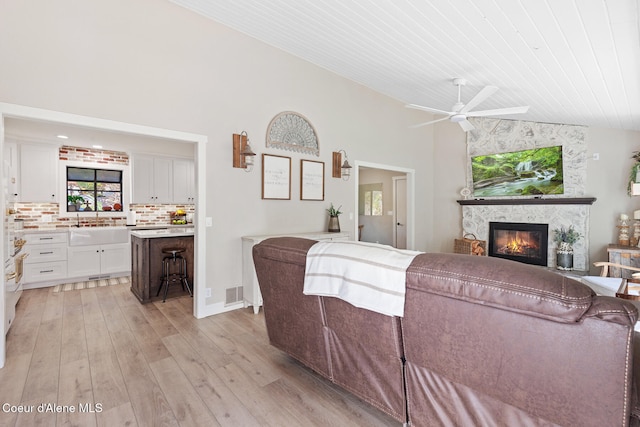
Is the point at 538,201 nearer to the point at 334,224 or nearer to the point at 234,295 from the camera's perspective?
the point at 334,224

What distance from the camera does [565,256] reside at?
17.6 feet

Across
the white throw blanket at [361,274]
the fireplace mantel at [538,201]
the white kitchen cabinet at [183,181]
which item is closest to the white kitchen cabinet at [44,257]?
Result: the white kitchen cabinet at [183,181]

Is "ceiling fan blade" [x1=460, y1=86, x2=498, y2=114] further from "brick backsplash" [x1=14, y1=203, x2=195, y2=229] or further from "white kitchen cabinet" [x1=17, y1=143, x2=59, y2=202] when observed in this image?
"white kitchen cabinet" [x1=17, y1=143, x2=59, y2=202]

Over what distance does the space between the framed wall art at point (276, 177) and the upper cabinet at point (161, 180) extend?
129 inches

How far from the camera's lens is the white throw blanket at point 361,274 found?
151 cm

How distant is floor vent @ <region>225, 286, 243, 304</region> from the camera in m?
3.81

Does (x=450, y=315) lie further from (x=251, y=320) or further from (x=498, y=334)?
(x=251, y=320)

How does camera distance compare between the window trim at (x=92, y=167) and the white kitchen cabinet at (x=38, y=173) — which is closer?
the white kitchen cabinet at (x=38, y=173)

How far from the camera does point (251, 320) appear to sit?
348cm

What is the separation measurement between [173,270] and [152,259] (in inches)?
14.5

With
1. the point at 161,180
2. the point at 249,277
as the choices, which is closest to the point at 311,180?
the point at 249,277

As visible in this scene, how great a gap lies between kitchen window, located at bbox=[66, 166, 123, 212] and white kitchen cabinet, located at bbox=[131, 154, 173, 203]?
1.40 feet

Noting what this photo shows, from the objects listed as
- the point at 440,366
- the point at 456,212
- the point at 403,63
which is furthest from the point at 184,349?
the point at 456,212

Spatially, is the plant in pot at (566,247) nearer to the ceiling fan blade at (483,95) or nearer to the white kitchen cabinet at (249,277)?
the ceiling fan blade at (483,95)
